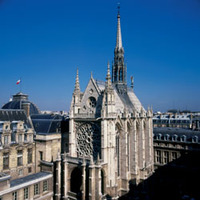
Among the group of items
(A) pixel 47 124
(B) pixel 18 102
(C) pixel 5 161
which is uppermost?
(B) pixel 18 102

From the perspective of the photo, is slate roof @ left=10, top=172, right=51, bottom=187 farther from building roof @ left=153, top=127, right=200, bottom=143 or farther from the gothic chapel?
building roof @ left=153, top=127, right=200, bottom=143

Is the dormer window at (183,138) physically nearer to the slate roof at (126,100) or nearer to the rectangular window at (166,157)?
the rectangular window at (166,157)

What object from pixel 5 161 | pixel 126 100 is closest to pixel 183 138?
pixel 126 100

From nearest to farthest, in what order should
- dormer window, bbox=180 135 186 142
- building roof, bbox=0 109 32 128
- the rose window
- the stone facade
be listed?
the stone facade → the rose window → building roof, bbox=0 109 32 128 → dormer window, bbox=180 135 186 142

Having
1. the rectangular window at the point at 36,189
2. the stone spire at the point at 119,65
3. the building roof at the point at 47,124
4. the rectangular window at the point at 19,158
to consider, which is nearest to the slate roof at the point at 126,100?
the stone spire at the point at 119,65

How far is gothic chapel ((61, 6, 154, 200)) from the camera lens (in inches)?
1280

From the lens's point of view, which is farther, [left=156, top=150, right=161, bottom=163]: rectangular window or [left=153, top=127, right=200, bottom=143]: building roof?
[left=156, top=150, right=161, bottom=163]: rectangular window

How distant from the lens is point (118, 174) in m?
37.5

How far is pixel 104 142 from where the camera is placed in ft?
107

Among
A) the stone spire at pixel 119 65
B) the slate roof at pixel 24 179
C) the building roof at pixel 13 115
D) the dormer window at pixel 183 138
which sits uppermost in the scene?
the stone spire at pixel 119 65

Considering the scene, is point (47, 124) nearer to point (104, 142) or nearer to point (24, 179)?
point (24, 179)

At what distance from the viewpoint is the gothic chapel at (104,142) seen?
32.5 m

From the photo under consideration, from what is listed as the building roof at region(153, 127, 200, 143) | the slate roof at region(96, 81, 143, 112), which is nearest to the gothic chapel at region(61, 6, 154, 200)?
the slate roof at region(96, 81, 143, 112)

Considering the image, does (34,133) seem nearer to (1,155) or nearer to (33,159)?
(33,159)
